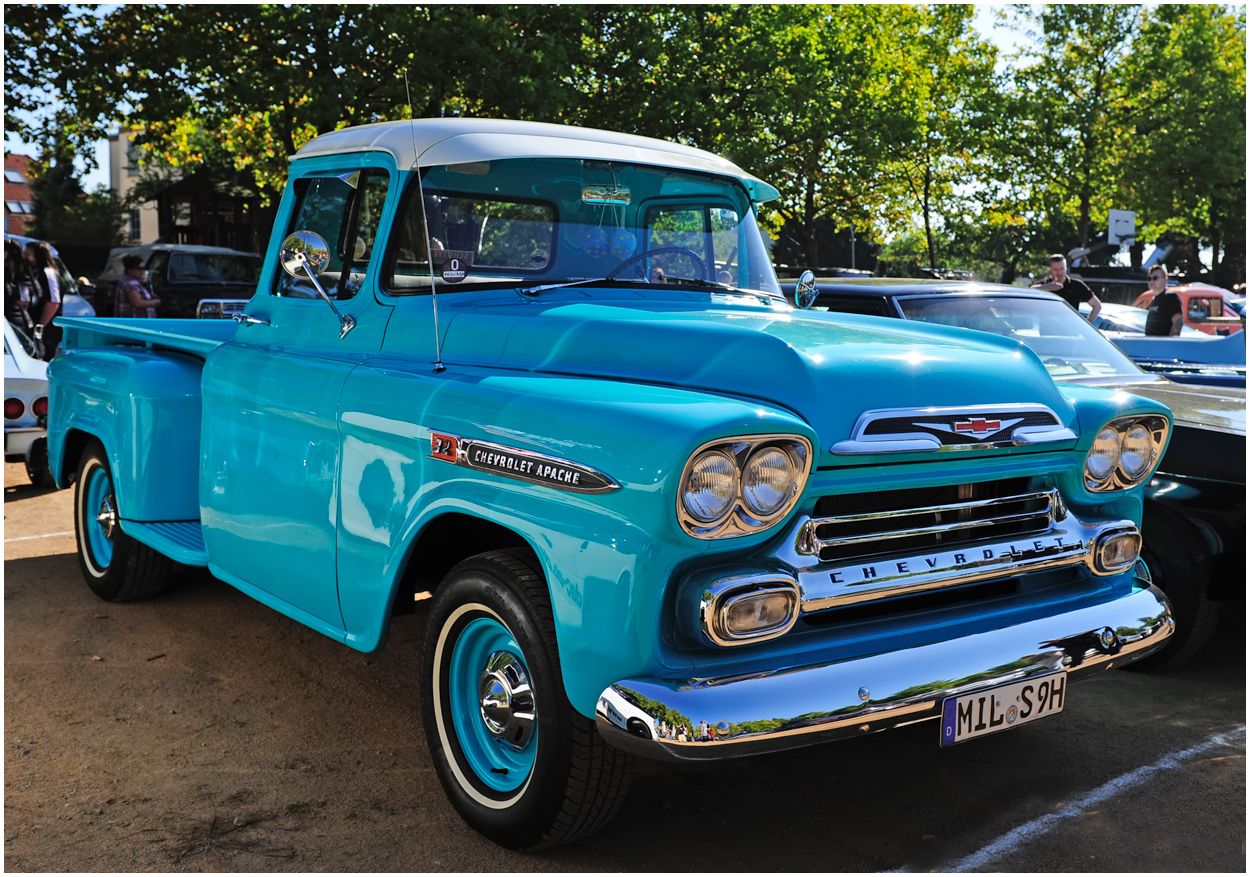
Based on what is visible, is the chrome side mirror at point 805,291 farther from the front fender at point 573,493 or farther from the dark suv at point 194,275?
the dark suv at point 194,275

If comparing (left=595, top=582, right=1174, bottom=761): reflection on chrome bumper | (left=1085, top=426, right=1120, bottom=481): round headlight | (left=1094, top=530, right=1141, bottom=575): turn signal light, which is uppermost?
(left=1085, top=426, right=1120, bottom=481): round headlight

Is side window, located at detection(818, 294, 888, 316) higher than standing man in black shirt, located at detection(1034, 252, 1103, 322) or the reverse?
the reverse

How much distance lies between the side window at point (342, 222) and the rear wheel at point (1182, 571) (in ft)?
10.9

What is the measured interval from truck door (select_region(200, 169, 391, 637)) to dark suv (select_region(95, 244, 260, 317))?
13593 millimetres

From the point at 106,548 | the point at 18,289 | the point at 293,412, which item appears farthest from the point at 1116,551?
the point at 18,289

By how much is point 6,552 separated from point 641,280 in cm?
451

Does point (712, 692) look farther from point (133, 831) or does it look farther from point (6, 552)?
point (6, 552)

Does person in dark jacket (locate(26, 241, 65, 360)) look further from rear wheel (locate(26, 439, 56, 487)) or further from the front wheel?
the front wheel

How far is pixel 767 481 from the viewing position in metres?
2.61

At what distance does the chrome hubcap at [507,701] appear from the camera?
2941 mm

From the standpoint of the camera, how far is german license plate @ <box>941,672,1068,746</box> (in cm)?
272

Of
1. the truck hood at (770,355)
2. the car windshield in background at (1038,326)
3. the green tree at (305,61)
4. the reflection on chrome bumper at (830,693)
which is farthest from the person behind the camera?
the green tree at (305,61)

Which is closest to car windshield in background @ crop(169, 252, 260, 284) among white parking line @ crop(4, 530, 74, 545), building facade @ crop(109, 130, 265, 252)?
white parking line @ crop(4, 530, 74, 545)

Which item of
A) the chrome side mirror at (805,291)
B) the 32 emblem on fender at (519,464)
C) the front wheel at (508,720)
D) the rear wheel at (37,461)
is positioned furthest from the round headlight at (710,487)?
the rear wheel at (37,461)
